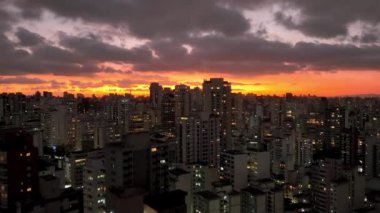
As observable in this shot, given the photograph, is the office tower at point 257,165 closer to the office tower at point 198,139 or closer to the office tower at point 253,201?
the office tower at point 253,201

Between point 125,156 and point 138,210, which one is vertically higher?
point 125,156

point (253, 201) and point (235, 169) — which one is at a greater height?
point (235, 169)

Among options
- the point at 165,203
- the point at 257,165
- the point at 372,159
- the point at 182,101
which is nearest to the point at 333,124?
the point at 372,159

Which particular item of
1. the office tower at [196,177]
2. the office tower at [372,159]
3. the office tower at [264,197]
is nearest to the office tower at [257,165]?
the office tower at [196,177]

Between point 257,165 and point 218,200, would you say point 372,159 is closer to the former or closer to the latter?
point 257,165

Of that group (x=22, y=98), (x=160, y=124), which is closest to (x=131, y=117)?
(x=160, y=124)

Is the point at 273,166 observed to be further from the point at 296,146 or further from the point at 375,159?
the point at 375,159

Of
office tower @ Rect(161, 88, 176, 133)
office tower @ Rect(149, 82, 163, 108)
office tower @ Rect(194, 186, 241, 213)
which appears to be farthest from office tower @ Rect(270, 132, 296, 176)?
office tower @ Rect(149, 82, 163, 108)
